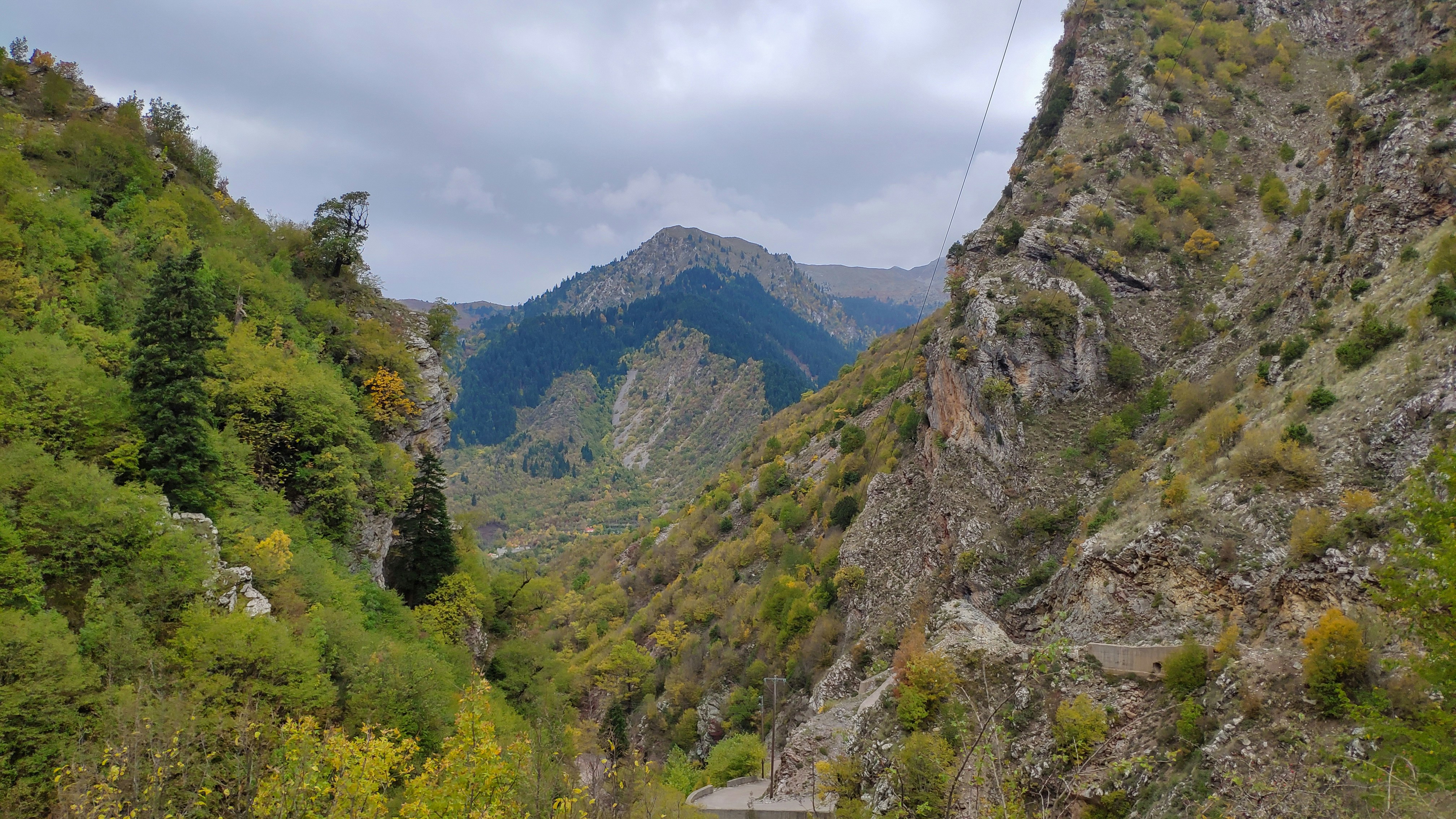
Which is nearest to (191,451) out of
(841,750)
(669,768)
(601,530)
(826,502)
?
(841,750)

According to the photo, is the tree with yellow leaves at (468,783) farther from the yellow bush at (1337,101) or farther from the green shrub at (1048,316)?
the yellow bush at (1337,101)

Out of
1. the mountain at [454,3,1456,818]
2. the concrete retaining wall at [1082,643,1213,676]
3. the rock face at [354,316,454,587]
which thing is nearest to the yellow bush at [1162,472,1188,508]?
the mountain at [454,3,1456,818]

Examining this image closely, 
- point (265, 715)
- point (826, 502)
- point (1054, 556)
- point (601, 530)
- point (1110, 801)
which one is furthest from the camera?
point (601, 530)

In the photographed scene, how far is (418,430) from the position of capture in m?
33.8

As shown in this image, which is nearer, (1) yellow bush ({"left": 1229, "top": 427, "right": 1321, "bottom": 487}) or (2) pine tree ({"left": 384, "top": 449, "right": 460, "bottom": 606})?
(1) yellow bush ({"left": 1229, "top": 427, "right": 1321, "bottom": 487})

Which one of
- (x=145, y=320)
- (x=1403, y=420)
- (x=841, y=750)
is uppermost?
(x=145, y=320)

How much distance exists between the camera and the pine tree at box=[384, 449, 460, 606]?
32.5 m

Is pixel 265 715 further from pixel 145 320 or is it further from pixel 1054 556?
pixel 1054 556

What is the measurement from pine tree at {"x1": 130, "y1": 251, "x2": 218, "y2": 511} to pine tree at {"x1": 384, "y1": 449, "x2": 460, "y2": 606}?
40.2 feet

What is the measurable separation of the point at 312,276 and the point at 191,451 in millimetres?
18376

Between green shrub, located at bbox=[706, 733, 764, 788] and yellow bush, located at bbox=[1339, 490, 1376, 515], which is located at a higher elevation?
yellow bush, located at bbox=[1339, 490, 1376, 515]

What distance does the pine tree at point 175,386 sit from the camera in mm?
19297

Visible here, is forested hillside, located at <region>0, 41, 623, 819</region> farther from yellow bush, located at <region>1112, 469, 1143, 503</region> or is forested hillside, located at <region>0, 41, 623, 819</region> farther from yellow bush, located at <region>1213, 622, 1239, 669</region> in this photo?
yellow bush, located at <region>1112, 469, 1143, 503</region>

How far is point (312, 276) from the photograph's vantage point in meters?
35.1
